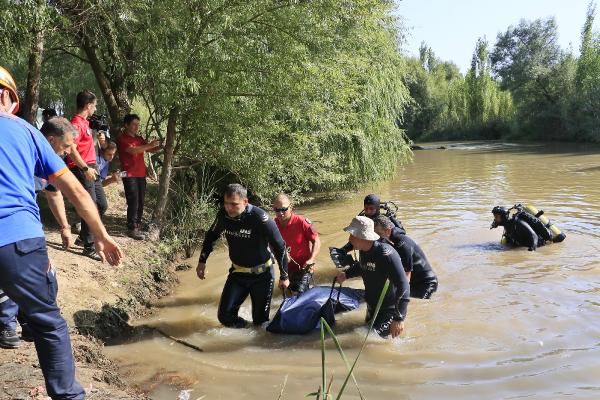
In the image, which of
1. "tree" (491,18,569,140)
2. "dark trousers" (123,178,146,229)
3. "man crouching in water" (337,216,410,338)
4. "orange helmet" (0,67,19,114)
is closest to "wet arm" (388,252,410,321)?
"man crouching in water" (337,216,410,338)

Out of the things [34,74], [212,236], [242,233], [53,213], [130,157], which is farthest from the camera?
[34,74]

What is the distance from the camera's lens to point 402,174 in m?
22.6

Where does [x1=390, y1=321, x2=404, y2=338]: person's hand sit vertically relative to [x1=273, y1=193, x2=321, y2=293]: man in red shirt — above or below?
below

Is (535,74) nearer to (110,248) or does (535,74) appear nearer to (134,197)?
(134,197)

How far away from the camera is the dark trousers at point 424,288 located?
626 centimetres

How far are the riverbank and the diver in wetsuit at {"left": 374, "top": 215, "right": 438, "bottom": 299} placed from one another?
306cm

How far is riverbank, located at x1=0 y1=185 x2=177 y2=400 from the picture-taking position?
362cm

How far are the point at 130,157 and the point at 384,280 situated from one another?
447 cm

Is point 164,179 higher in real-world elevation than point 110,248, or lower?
higher

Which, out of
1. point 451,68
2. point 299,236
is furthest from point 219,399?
→ point 451,68

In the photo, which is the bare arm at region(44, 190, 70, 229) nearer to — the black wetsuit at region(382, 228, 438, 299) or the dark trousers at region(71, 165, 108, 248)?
A: the dark trousers at region(71, 165, 108, 248)

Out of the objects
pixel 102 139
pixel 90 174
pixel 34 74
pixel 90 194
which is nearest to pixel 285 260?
pixel 90 174

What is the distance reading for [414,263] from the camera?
6.20m

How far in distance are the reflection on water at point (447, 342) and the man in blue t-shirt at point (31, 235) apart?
162cm
